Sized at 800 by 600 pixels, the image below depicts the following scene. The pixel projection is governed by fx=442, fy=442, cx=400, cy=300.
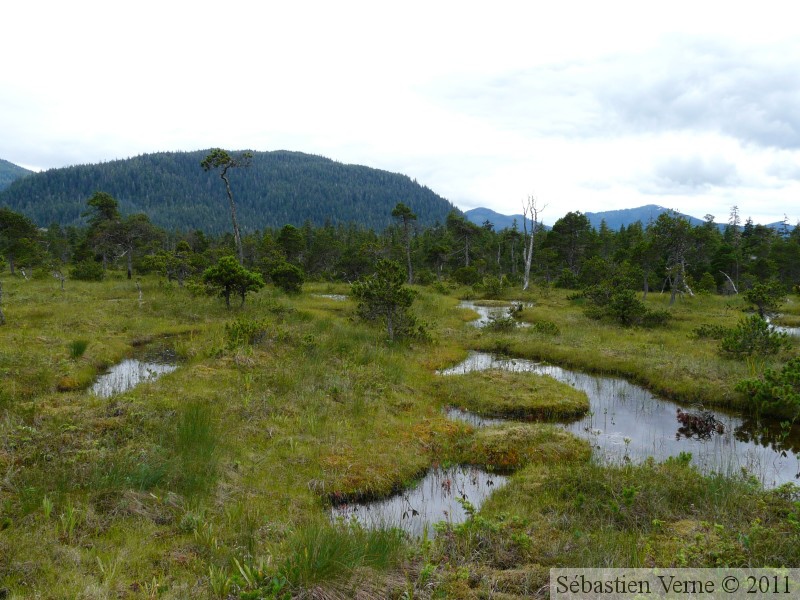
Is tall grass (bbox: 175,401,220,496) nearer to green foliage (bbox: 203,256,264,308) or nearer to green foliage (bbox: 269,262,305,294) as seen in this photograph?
green foliage (bbox: 203,256,264,308)

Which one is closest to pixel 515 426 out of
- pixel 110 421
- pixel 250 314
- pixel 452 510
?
pixel 452 510

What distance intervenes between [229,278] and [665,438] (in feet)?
68.7

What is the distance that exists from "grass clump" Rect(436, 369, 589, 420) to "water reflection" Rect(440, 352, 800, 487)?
669 mm

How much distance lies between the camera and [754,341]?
17.8 m

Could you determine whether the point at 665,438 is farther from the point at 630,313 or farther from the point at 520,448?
the point at 630,313

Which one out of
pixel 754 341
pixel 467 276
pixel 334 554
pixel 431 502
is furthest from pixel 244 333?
pixel 467 276

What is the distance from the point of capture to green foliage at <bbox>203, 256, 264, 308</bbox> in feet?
78.0

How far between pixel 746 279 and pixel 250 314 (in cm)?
4737

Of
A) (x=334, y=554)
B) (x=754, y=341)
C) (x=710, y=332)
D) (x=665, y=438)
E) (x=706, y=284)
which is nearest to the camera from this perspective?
(x=334, y=554)

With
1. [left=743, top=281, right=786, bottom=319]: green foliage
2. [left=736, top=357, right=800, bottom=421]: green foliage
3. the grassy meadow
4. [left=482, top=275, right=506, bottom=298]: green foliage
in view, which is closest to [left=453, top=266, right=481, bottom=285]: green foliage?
[left=482, top=275, right=506, bottom=298]: green foliage

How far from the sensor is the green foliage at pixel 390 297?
20.3 m

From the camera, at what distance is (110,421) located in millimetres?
9594

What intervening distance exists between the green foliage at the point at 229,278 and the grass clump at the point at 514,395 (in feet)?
44.0

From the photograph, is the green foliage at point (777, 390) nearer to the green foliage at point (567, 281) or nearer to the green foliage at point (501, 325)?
the green foliage at point (501, 325)
